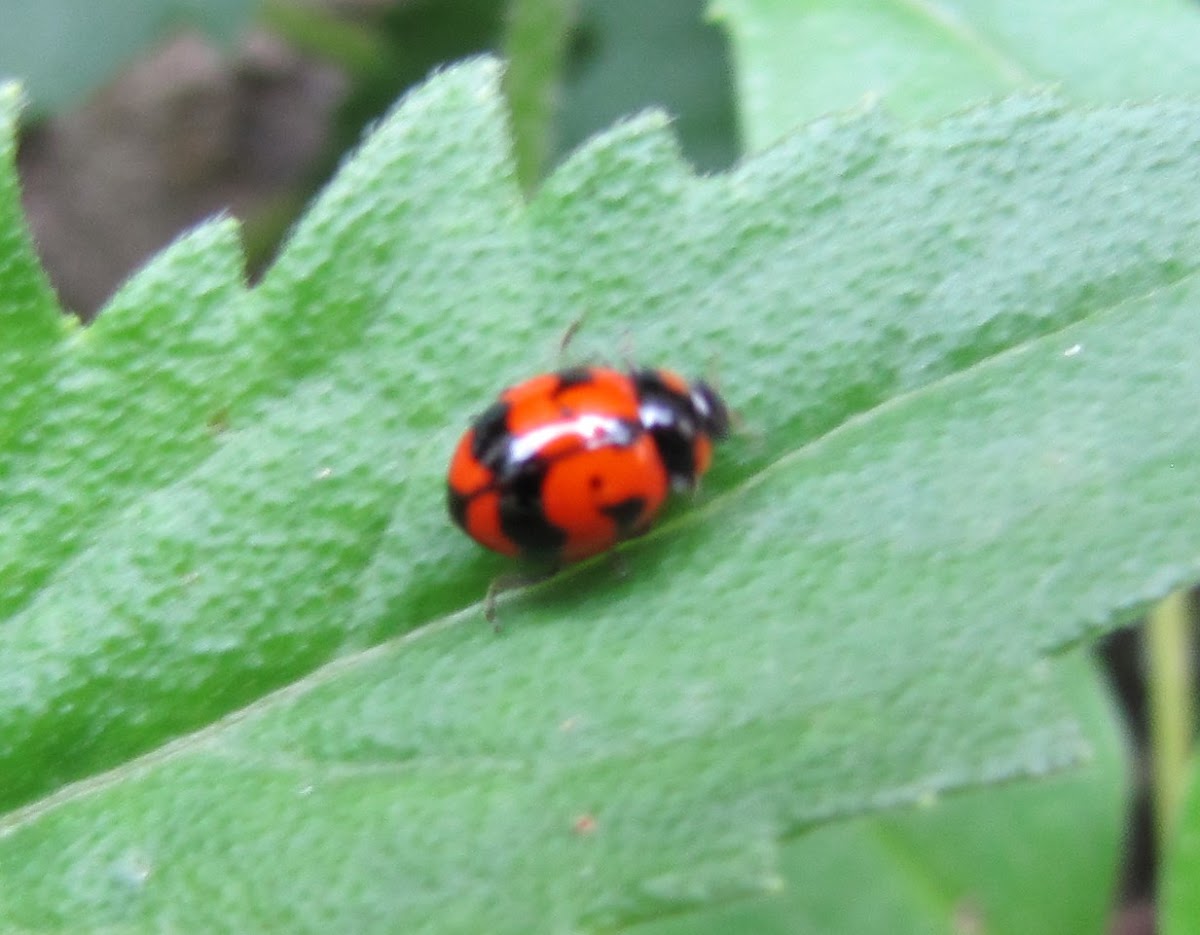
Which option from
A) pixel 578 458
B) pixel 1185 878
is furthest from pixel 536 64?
pixel 1185 878

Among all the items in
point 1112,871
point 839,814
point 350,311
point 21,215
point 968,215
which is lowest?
point 1112,871

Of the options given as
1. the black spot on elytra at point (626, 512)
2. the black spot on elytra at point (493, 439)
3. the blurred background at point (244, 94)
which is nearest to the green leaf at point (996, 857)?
the black spot on elytra at point (626, 512)

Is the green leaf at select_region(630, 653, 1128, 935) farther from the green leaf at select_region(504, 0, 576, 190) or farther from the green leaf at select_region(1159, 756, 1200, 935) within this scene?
the green leaf at select_region(504, 0, 576, 190)

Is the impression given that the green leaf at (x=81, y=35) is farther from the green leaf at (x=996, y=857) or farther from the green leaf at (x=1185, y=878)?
the green leaf at (x=1185, y=878)

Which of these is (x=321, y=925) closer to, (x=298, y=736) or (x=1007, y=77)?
(x=298, y=736)

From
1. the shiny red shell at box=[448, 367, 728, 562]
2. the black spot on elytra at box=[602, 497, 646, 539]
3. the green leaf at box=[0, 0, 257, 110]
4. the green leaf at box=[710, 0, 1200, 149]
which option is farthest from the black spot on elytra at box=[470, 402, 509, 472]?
the green leaf at box=[0, 0, 257, 110]

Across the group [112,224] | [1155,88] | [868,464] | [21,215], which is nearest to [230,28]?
[112,224]

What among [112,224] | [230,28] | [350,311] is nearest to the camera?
[350,311]
